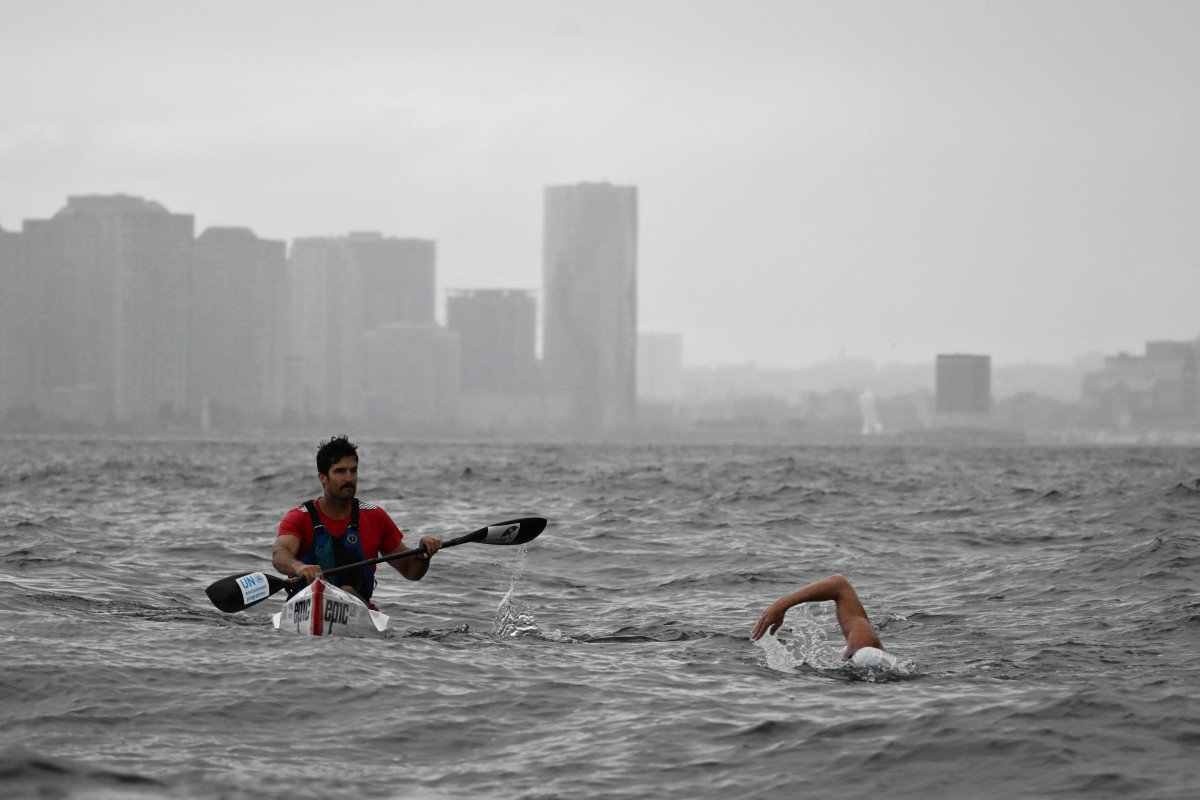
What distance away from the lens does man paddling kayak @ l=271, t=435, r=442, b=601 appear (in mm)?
14039

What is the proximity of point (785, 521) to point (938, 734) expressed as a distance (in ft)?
70.0

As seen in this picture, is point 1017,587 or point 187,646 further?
point 1017,587

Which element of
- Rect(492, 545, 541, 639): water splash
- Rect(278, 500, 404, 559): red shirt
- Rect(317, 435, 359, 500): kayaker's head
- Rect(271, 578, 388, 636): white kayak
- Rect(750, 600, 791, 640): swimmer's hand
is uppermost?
Rect(317, 435, 359, 500): kayaker's head

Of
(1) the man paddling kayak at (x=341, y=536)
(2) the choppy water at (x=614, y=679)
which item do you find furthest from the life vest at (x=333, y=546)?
(2) the choppy water at (x=614, y=679)

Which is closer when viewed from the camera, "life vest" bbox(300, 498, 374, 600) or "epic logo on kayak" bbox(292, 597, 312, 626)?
"epic logo on kayak" bbox(292, 597, 312, 626)

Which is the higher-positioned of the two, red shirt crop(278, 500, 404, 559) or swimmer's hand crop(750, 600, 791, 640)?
red shirt crop(278, 500, 404, 559)

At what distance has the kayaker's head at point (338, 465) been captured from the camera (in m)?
13.8

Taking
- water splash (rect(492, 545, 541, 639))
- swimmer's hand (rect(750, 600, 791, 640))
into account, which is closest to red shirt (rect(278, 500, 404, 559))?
water splash (rect(492, 545, 541, 639))

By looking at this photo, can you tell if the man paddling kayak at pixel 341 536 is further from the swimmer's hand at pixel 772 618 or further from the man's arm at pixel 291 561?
the swimmer's hand at pixel 772 618

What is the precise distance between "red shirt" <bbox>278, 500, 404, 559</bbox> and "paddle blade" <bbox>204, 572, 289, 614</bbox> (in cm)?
47

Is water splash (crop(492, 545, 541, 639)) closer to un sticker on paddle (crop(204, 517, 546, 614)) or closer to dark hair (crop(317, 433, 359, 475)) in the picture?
un sticker on paddle (crop(204, 517, 546, 614))

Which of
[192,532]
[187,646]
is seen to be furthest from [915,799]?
[192,532]

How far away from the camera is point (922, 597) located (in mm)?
18859

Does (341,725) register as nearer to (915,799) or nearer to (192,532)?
(915,799)
